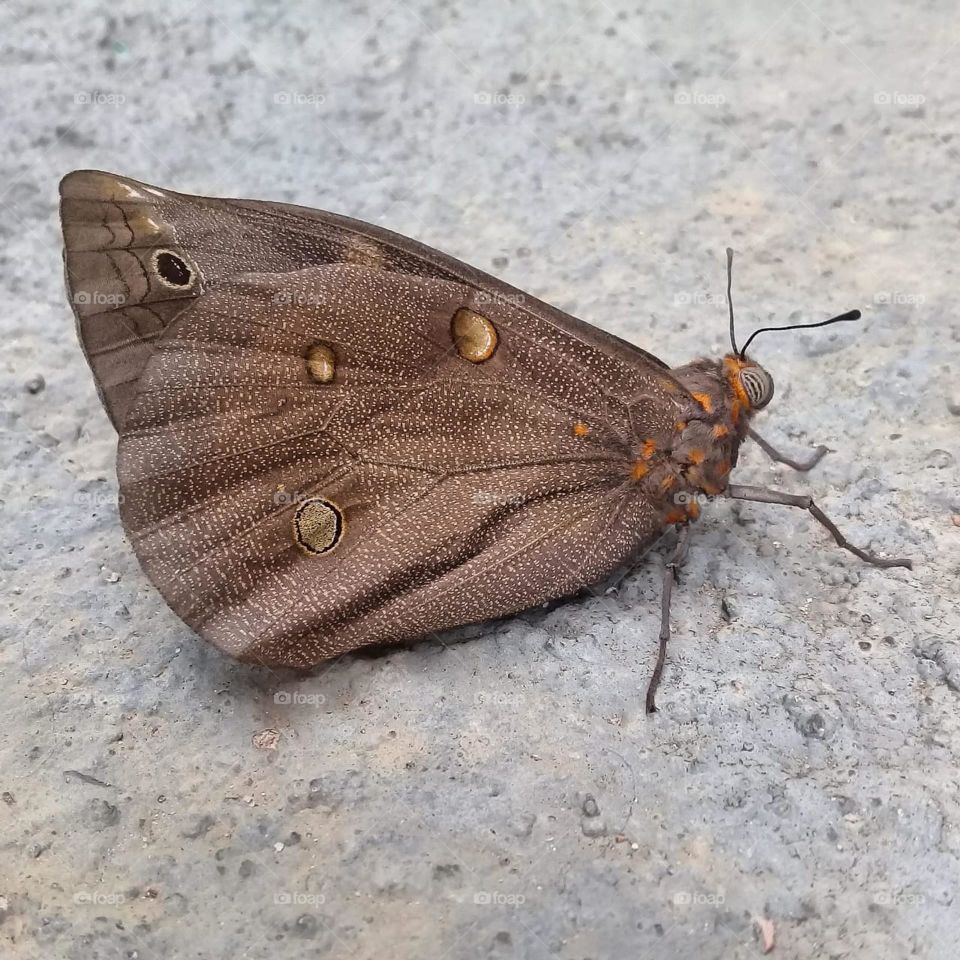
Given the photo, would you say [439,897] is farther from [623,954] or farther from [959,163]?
[959,163]

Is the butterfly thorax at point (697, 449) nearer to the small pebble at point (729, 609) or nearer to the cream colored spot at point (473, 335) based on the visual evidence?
the small pebble at point (729, 609)

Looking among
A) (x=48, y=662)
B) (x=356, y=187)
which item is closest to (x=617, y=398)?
(x=48, y=662)

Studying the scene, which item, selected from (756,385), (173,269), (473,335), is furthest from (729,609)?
(173,269)

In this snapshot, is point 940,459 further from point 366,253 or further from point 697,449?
point 366,253

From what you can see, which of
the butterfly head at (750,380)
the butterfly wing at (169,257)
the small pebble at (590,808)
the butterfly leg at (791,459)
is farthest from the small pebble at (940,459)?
the small pebble at (590,808)

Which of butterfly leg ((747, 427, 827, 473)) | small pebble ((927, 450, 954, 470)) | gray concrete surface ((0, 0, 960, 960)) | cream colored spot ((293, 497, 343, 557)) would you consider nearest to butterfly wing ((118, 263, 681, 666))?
cream colored spot ((293, 497, 343, 557))

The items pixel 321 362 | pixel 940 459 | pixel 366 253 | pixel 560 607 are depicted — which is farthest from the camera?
pixel 940 459
